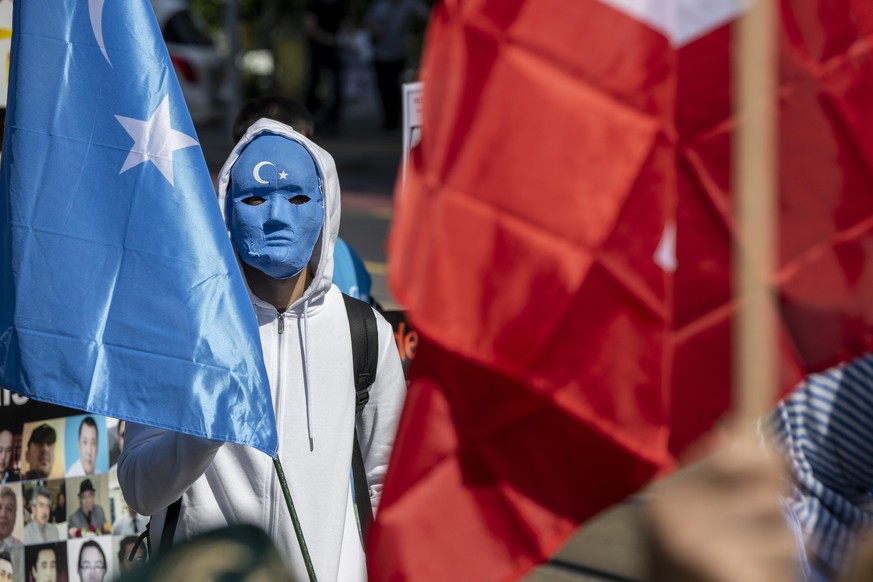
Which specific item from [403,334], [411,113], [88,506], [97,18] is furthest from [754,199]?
[411,113]

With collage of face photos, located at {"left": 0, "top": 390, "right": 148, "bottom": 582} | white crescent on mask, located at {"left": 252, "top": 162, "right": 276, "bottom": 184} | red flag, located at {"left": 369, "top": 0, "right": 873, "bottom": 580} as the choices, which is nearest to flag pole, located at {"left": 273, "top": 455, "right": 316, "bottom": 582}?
white crescent on mask, located at {"left": 252, "top": 162, "right": 276, "bottom": 184}

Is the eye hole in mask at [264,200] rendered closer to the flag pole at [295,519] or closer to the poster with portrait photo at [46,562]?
the flag pole at [295,519]

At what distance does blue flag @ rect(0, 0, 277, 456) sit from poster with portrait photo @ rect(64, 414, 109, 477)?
1287mm

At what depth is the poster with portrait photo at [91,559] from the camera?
4.41 metres

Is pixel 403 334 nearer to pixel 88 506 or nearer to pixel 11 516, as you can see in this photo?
pixel 88 506

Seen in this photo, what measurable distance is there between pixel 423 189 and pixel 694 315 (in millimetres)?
459

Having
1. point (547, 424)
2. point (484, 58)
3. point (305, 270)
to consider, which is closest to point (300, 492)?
point (305, 270)

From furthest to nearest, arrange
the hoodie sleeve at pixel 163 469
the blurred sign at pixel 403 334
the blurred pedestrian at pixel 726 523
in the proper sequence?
the blurred sign at pixel 403 334 < the hoodie sleeve at pixel 163 469 < the blurred pedestrian at pixel 726 523

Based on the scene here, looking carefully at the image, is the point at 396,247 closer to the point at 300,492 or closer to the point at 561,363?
the point at 561,363

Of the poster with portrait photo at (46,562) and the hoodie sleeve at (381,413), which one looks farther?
the poster with portrait photo at (46,562)

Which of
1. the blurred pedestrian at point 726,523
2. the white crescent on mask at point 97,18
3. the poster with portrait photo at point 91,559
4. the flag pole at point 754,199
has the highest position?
the flag pole at point 754,199

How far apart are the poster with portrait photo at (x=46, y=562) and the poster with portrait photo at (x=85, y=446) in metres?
0.25

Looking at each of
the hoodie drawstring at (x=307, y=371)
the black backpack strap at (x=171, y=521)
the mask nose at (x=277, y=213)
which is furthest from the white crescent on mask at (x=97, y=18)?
the black backpack strap at (x=171, y=521)

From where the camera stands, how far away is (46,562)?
4.34m
